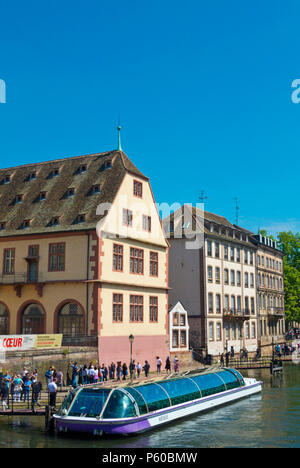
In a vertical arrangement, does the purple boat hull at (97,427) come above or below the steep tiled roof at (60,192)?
below

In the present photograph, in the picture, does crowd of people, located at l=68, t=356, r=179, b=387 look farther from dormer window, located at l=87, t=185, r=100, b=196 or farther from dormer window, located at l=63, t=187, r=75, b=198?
dormer window, located at l=63, t=187, r=75, b=198

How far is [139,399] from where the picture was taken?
72.5ft

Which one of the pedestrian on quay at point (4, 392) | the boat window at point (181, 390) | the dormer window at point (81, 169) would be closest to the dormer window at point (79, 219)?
the dormer window at point (81, 169)

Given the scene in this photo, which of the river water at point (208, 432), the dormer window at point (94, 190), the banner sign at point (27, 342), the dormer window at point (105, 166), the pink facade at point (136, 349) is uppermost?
the dormer window at point (105, 166)

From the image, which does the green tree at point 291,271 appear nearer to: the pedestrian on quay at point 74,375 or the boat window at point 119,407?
the pedestrian on quay at point 74,375

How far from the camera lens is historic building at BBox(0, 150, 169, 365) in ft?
128

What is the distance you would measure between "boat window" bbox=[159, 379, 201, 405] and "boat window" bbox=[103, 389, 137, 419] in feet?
11.5

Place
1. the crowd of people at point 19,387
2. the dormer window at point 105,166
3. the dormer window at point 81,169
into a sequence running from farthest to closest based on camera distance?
the dormer window at point 81,169 → the dormer window at point 105,166 → the crowd of people at point 19,387

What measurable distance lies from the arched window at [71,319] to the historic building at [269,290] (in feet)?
121

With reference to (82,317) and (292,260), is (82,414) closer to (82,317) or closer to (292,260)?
(82,317)

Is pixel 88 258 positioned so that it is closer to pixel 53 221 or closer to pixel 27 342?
pixel 53 221

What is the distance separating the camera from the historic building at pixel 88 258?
38875 mm

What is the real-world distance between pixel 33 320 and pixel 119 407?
68.3 feet

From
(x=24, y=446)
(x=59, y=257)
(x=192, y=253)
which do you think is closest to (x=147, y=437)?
(x=24, y=446)
